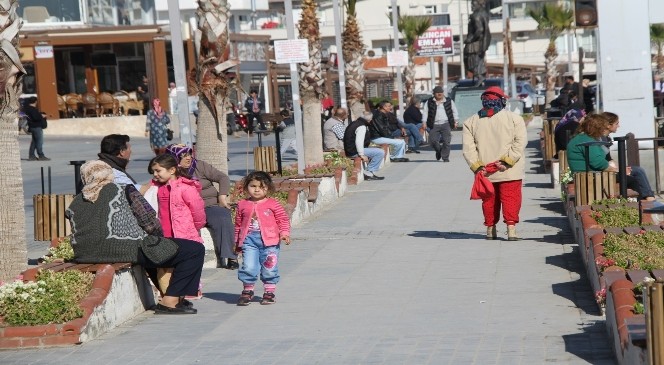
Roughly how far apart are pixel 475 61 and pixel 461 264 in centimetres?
3514

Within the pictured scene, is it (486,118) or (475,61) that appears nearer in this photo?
(486,118)

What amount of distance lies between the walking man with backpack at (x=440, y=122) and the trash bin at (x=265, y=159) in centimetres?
726

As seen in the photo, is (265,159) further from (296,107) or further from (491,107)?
(491,107)

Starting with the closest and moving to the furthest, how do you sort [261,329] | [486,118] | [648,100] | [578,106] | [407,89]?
[261,329] → [486,118] → [648,100] → [578,106] → [407,89]

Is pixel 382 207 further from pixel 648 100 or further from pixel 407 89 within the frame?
pixel 407 89

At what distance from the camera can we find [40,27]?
5178 centimetres

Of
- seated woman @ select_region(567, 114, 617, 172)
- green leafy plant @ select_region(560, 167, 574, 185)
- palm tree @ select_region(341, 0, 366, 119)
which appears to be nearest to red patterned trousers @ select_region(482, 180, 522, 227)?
seated woman @ select_region(567, 114, 617, 172)

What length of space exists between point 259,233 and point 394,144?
18.5 metres

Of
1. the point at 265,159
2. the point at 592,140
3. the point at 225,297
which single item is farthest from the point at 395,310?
the point at 265,159

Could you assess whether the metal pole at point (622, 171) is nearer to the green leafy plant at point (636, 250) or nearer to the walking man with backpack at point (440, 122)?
the green leafy plant at point (636, 250)

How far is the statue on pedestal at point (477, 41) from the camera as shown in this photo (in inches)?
1854

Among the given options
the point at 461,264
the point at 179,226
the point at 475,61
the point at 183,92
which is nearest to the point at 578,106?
the point at 183,92

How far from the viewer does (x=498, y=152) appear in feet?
46.6

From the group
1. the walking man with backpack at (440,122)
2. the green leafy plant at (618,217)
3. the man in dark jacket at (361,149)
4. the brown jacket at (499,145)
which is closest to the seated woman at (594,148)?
the brown jacket at (499,145)
